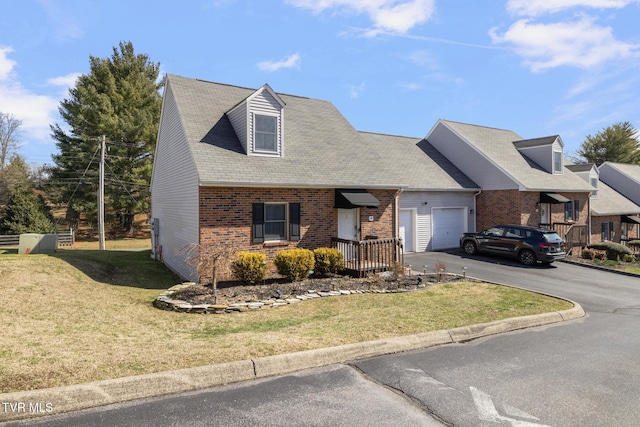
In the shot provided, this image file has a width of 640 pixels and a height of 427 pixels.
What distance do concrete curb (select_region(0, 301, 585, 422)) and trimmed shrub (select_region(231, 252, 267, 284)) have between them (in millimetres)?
5726

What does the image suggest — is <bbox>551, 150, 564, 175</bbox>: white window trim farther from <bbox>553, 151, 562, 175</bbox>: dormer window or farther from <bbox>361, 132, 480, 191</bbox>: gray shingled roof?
<bbox>361, 132, 480, 191</bbox>: gray shingled roof

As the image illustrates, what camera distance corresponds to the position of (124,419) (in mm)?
3855

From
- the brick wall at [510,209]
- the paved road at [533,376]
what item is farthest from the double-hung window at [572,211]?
the paved road at [533,376]

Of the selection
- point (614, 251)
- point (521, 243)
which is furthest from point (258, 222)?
point (614, 251)

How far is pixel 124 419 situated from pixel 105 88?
1385 inches

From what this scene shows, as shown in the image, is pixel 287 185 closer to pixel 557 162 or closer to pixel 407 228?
pixel 407 228

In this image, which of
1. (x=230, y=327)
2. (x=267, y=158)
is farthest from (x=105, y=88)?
(x=230, y=327)

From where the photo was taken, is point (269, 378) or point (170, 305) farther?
point (170, 305)

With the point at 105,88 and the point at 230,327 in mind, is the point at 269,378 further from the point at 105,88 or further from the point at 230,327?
the point at 105,88

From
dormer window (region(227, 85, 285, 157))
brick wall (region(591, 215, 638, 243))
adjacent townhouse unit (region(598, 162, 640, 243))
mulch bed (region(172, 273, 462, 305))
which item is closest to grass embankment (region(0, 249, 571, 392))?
mulch bed (region(172, 273, 462, 305))

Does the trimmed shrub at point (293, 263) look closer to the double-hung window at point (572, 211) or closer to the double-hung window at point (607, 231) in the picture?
the double-hung window at point (572, 211)

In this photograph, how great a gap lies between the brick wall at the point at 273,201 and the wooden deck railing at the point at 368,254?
808 mm

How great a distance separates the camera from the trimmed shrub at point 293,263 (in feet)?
37.7

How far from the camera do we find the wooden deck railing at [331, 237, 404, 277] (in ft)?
41.0
